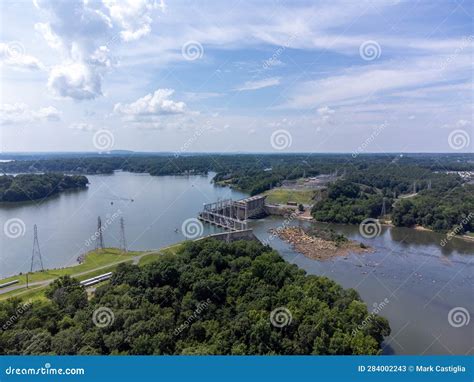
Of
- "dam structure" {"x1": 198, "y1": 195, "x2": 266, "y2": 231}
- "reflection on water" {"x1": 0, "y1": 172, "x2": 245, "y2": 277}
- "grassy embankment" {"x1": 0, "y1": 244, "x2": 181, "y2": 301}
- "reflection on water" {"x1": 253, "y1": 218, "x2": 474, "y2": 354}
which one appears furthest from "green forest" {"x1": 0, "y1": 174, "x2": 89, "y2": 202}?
"reflection on water" {"x1": 253, "y1": 218, "x2": 474, "y2": 354}

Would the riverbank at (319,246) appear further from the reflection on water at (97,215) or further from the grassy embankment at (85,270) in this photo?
the grassy embankment at (85,270)

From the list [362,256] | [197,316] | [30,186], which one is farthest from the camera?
[30,186]

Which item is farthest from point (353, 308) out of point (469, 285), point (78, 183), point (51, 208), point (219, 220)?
point (78, 183)

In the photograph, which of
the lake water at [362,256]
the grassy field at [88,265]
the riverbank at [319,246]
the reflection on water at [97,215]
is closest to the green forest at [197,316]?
the lake water at [362,256]

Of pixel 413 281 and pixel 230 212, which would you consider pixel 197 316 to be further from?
pixel 230 212

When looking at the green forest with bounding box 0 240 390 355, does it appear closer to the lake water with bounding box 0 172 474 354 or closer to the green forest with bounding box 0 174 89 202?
the lake water with bounding box 0 172 474 354

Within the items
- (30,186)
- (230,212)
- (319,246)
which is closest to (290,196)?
(230,212)

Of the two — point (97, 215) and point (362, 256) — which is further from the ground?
point (97, 215)

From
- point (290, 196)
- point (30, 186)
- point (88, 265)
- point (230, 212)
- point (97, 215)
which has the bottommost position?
point (230, 212)
